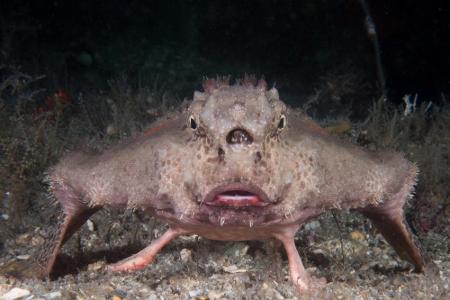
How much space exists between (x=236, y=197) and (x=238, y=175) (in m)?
0.18

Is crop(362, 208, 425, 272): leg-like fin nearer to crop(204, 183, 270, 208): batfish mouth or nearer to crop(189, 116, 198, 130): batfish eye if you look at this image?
crop(204, 183, 270, 208): batfish mouth

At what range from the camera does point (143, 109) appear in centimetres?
866

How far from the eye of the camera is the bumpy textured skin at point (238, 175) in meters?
2.89

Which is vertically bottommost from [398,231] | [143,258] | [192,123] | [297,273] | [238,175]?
[297,273]

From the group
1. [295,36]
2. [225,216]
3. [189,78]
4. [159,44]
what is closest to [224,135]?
[225,216]

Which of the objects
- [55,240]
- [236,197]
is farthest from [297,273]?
[55,240]

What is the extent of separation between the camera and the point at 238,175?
2793 mm

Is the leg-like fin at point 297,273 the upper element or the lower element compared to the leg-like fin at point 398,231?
lower

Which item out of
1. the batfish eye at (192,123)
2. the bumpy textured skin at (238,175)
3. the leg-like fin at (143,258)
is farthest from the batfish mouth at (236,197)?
the leg-like fin at (143,258)

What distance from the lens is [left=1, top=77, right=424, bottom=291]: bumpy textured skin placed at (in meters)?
2.89

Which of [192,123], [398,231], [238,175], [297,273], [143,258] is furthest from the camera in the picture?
[143,258]

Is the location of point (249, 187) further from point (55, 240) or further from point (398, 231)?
point (55, 240)

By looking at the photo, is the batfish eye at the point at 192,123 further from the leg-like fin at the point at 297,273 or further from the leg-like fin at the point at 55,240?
the leg-like fin at the point at 55,240

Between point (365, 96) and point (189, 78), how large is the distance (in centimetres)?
728
